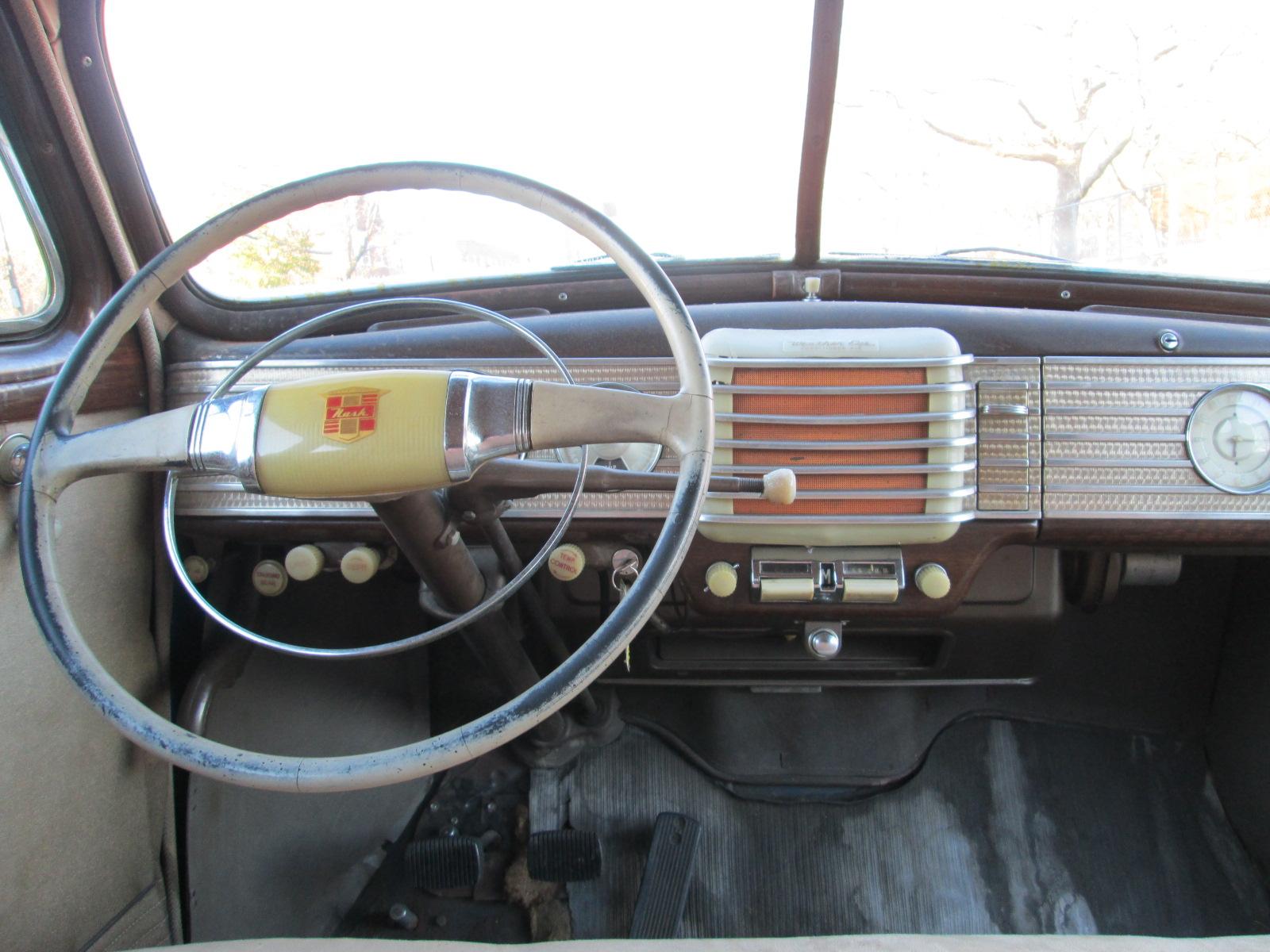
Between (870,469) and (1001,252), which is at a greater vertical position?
(1001,252)

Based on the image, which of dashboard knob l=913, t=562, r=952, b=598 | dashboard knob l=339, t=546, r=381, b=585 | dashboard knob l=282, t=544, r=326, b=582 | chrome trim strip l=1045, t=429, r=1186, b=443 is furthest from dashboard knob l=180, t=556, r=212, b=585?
chrome trim strip l=1045, t=429, r=1186, b=443

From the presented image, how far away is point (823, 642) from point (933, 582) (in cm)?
26

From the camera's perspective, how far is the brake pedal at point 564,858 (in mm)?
1816

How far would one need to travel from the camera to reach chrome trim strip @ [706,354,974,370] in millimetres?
1359

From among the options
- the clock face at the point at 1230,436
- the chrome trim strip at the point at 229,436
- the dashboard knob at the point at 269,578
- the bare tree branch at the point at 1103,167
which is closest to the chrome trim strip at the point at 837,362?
the clock face at the point at 1230,436

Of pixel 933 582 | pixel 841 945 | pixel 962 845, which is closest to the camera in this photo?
pixel 841 945

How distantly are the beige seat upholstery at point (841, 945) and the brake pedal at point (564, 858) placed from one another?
0.69 meters

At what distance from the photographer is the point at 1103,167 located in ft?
5.34

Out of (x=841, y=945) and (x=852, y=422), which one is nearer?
(x=841, y=945)

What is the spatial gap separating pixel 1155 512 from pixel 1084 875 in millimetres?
918

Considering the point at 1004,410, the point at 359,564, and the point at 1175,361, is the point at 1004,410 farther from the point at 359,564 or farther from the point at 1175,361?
the point at 359,564

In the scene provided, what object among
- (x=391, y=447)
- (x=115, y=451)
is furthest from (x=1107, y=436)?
(x=115, y=451)

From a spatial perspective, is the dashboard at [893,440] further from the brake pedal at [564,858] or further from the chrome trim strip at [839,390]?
the brake pedal at [564,858]

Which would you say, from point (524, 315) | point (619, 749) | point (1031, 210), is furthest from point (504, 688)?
point (1031, 210)
